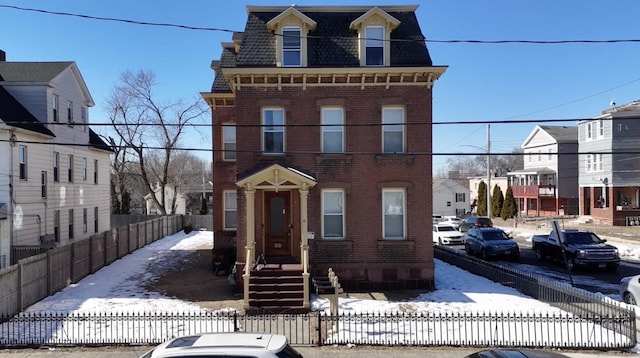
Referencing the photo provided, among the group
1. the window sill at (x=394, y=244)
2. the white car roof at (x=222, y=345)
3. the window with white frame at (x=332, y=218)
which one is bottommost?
the white car roof at (x=222, y=345)

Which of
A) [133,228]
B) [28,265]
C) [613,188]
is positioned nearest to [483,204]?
[613,188]

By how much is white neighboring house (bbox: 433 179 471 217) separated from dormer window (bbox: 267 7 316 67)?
60419 mm

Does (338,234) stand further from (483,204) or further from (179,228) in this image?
(483,204)

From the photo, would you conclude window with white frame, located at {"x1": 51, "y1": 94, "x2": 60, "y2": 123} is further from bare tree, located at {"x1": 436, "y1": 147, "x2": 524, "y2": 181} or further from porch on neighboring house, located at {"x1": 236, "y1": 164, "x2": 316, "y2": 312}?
bare tree, located at {"x1": 436, "y1": 147, "x2": 524, "y2": 181}

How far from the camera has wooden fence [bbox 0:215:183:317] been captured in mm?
13383

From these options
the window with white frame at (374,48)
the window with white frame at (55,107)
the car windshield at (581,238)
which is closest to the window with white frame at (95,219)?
the window with white frame at (55,107)

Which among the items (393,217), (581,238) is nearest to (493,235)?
(581,238)

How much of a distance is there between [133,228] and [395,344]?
841 inches

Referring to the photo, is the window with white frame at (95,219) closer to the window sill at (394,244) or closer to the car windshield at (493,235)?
the window sill at (394,244)

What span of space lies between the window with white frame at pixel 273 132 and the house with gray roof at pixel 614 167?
101 ft

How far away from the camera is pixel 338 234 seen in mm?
17469

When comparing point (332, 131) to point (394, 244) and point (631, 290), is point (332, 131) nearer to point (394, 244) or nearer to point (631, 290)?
point (394, 244)

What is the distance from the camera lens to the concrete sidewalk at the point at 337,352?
403 inches

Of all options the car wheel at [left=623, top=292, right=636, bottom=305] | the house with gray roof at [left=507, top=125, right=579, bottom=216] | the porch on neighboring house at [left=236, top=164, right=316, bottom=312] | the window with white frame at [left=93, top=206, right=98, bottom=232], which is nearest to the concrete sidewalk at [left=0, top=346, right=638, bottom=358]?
the porch on neighboring house at [left=236, top=164, right=316, bottom=312]
